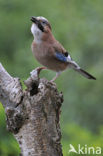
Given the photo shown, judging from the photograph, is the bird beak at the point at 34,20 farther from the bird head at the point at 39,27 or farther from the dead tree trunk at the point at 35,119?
the dead tree trunk at the point at 35,119

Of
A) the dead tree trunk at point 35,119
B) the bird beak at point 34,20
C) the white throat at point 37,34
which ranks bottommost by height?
the dead tree trunk at point 35,119

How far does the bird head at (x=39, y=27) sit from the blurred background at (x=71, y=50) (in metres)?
1.46

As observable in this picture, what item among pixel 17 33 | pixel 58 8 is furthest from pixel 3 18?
pixel 58 8

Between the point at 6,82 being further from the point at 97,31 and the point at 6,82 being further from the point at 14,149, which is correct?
the point at 97,31

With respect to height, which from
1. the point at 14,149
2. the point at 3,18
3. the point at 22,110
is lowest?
the point at 14,149

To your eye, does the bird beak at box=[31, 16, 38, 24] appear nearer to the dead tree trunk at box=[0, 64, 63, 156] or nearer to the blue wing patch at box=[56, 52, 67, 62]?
the blue wing patch at box=[56, 52, 67, 62]

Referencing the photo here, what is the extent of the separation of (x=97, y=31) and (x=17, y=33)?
14.6 feet

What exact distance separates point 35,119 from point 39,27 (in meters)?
1.87

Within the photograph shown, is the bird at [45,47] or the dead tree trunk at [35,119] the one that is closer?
the dead tree trunk at [35,119]

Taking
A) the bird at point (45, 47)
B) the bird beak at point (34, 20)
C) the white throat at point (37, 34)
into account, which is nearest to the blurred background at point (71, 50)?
the bird at point (45, 47)

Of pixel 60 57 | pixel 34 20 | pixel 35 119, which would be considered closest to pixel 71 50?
pixel 60 57

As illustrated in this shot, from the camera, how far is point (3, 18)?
58.5ft

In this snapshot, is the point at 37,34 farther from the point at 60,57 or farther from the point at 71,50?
the point at 71,50

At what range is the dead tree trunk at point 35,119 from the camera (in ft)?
18.1
